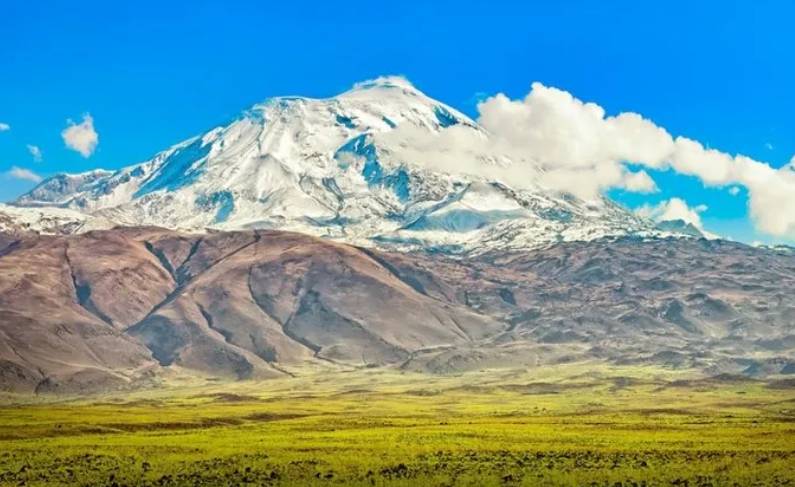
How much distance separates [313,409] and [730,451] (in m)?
119

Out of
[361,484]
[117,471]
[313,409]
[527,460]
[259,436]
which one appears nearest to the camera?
[361,484]

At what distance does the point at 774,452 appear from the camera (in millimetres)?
80625

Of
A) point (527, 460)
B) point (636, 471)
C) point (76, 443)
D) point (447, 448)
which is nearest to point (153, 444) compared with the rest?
point (76, 443)

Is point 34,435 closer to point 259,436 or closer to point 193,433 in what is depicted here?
point 193,433

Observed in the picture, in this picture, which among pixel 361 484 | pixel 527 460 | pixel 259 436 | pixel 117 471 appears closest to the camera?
pixel 361 484

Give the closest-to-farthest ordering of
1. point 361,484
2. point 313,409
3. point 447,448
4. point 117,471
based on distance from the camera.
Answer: point 361,484
point 117,471
point 447,448
point 313,409

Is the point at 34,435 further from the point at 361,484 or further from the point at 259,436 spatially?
the point at 361,484

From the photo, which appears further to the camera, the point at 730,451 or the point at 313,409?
the point at 313,409

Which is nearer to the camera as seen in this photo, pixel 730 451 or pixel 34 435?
pixel 730 451

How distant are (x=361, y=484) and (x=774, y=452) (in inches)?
1493

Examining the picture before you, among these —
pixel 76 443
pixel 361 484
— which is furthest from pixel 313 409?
pixel 361 484

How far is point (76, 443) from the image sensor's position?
3691 inches

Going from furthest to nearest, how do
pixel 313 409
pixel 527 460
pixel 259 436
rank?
pixel 313 409
pixel 259 436
pixel 527 460

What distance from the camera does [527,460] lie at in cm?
7825
